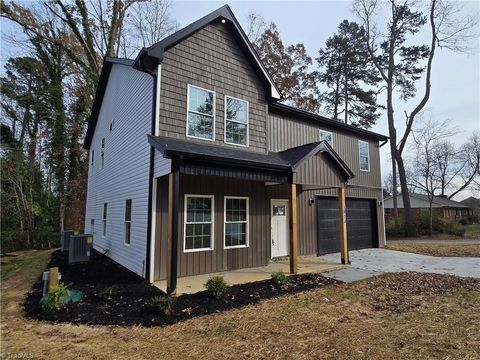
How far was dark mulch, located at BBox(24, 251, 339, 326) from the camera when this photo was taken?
5.16 meters

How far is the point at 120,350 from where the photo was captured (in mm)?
3959

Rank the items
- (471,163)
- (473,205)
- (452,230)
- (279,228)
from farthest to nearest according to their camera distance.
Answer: (473,205) → (471,163) → (452,230) → (279,228)

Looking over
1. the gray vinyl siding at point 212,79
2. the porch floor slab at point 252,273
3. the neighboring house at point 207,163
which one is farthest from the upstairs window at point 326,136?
the porch floor slab at point 252,273

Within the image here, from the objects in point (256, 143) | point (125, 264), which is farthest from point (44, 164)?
point (256, 143)

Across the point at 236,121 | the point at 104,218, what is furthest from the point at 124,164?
the point at 236,121

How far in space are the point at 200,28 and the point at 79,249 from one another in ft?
27.5

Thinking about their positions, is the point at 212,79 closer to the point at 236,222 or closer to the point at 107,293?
the point at 236,222

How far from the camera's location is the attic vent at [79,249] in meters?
10.3

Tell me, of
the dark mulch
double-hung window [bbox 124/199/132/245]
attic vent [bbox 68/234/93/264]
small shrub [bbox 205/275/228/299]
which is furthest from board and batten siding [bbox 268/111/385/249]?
attic vent [bbox 68/234/93/264]

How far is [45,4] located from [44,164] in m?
10.0

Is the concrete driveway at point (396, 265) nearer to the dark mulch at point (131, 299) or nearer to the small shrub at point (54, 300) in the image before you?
the dark mulch at point (131, 299)

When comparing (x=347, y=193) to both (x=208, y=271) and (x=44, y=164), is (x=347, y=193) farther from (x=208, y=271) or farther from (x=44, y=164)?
(x=44, y=164)

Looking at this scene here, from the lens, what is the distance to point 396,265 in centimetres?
1004

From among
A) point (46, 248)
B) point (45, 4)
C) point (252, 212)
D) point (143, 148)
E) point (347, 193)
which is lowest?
point (46, 248)
